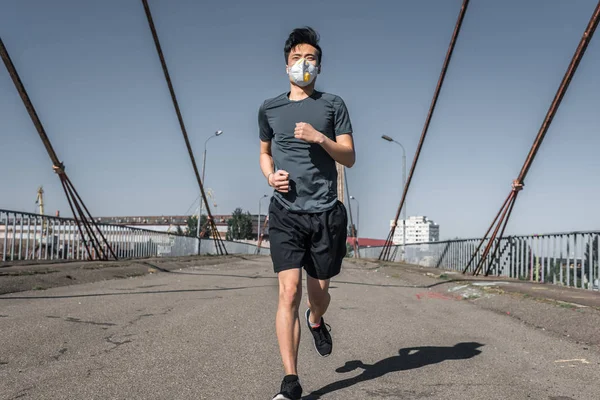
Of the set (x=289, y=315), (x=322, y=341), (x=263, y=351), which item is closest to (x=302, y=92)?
(x=289, y=315)

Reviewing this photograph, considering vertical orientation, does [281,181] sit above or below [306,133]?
below

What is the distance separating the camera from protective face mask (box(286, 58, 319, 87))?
11.1 ft

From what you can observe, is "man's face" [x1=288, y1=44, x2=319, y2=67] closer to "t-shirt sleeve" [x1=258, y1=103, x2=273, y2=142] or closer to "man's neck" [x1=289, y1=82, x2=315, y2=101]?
"man's neck" [x1=289, y1=82, x2=315, y2=101]

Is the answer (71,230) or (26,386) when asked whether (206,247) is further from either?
(26,386)

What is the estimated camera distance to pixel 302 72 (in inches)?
134

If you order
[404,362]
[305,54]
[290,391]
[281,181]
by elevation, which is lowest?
[404,362]

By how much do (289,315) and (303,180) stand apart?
2.47ft

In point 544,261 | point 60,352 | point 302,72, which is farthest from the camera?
point 544,261

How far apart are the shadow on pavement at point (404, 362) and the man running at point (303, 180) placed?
471 mm

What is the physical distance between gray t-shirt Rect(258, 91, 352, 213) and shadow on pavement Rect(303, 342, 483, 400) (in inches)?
40.2

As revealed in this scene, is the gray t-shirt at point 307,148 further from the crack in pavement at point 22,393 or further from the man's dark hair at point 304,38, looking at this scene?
the crack in pavement at point 22,393

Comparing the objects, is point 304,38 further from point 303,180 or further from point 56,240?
point 56,240

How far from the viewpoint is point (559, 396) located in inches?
123

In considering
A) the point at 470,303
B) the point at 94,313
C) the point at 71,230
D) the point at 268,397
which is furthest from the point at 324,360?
the point at 71,230
